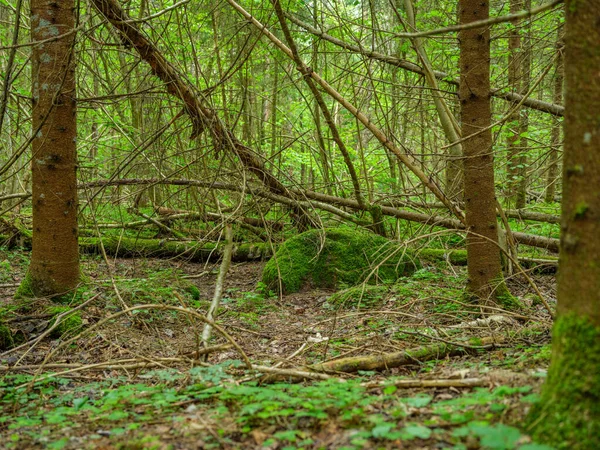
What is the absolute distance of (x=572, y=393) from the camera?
185cm

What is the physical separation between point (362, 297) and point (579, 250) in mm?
3816

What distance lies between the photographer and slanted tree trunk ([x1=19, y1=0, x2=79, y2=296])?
189 inches

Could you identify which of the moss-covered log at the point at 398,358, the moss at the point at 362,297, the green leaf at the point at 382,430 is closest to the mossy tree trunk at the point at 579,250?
the green leaf at the point at 382,430

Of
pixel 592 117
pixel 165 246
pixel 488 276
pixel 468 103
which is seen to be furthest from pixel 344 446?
pixel 165 246

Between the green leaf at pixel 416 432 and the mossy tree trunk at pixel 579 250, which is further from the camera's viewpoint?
the green leaf at pixel 416 432

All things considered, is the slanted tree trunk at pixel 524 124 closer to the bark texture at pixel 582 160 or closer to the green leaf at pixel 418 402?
the bark texture at pixel 582 160

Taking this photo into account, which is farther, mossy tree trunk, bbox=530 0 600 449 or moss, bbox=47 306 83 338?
moss, bbox=47 306 83 338

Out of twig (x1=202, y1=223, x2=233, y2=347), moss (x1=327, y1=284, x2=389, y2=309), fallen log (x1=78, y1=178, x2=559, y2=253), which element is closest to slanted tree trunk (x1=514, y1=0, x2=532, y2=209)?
fallen log (x1=78, y1=178, x2=559, y2=253)

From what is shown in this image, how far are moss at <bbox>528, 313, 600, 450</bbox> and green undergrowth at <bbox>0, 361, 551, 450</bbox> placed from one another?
0.31 ft

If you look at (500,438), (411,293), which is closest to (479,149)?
(411,293)

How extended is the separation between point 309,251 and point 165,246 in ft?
9.56

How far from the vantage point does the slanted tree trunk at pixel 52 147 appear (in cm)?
479

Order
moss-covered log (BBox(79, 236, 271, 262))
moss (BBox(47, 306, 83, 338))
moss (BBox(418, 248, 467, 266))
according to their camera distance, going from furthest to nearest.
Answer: moss-covered log (BBox(79, 236, 271, 262)) → moss (BBox(418, 248, 467, 266)) → moss (BBox(47, 306, 83, 338))

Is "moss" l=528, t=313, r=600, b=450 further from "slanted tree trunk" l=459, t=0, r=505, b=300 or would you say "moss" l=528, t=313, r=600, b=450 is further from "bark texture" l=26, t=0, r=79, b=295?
"bark texture" l=26, t=0, r=79, b=295
